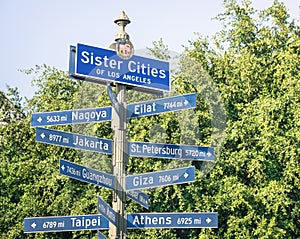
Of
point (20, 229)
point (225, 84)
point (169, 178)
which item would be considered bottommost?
point (169, 178)

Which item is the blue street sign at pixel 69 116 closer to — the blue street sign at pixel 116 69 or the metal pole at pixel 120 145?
the metal pole at pixel 120 145

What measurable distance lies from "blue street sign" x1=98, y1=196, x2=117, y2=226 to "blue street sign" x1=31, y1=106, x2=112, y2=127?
98cm

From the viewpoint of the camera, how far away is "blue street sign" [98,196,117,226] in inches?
258

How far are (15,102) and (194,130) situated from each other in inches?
312

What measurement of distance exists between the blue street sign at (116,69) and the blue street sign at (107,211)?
4.54ft

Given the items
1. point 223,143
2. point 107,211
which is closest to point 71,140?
point 107,211

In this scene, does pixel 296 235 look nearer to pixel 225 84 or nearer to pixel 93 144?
pixel 225 84

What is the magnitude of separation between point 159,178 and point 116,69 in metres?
1.34

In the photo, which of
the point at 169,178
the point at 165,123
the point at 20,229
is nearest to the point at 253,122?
the point at 165,123

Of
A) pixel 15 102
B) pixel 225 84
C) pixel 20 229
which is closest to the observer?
pixel 20 229

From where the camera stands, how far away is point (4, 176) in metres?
19.0

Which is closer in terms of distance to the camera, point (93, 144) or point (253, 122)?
point (93, 144)

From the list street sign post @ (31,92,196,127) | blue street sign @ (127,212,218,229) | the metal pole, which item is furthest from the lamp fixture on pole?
Result: blue street sign @ (127,212,218,229)

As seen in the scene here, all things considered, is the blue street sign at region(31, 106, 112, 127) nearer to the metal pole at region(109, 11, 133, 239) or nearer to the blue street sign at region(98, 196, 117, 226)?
the metal pole at region(109, 11, 133, 239)
